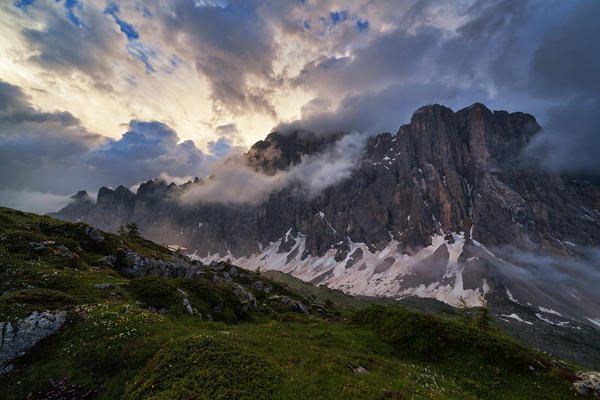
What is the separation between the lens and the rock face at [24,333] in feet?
54.1

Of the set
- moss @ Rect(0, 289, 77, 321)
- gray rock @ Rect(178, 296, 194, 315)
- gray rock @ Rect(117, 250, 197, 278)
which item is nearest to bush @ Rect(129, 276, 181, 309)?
gray rock @ Rect(178, 296, 194, 315)

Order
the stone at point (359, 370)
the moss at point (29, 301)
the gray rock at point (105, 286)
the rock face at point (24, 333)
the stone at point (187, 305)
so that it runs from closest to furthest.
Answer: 1. the rock face at point (24, 333)
2. the moss at point (29, 301)
3. the stone at point (359, 370)
4. the gray rock at point (105, 286)
5. the stone at point (187, 305)

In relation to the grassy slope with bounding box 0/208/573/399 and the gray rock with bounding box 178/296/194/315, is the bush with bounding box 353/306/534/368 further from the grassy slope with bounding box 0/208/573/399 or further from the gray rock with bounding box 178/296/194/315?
the gray rock with bounding box 178/296/194/315

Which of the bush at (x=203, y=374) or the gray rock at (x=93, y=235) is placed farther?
the gray rock at (x=93, y=235)

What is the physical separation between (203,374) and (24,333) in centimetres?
1296

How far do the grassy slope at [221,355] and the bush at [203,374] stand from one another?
6 cm

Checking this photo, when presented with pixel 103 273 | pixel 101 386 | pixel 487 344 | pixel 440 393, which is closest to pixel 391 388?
pixel 440 393

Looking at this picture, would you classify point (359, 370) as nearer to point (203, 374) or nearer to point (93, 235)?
point (203, 374)

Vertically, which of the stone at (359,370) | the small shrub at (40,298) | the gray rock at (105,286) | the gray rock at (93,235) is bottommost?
the stone at (359,370)

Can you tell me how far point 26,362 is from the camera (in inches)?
656

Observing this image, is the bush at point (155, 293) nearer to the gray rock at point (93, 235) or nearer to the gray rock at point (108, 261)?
the gray rock at point (108, 261)

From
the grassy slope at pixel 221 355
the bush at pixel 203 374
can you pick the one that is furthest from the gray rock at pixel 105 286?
the bush at pixel 203 374

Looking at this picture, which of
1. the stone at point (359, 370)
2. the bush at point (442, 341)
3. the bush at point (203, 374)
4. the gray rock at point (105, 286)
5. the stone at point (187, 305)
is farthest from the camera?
the stone at point (187, 305)

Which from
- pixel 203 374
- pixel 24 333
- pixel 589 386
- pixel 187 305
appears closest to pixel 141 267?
pixel 187 305
